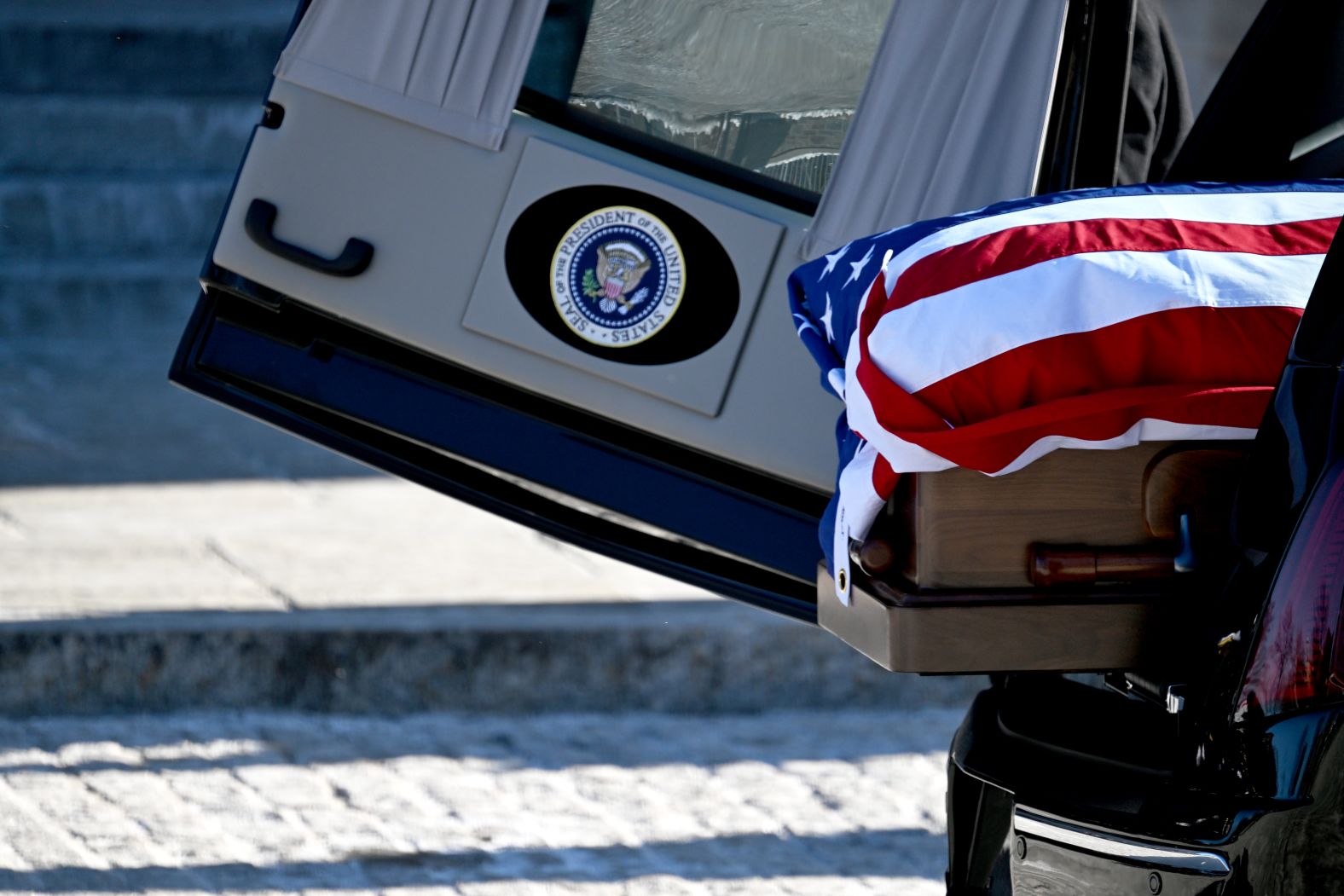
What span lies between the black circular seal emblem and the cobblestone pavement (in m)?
1.24

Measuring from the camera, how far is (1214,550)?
1598mm

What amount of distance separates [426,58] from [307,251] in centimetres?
34

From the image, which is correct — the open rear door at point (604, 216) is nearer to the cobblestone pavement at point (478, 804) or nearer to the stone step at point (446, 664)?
the cobblestone pavement at point (478, 804)

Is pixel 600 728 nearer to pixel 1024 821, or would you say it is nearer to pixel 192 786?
pixel 192 786

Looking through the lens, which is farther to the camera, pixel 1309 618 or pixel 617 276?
pixel 617 276

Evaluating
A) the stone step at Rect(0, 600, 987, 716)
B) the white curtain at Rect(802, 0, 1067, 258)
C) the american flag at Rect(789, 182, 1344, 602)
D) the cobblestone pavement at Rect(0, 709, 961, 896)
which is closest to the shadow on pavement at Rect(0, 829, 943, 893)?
the cobblestone pavement at Rect(0, 709, 961, 896)

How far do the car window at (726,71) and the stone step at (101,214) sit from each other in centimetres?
548

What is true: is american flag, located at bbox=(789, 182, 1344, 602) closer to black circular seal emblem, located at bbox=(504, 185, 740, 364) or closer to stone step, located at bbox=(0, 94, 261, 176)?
black circular seal emblem, located at bbox=(504, 185, 740, 364)

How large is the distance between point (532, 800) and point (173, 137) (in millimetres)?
5124

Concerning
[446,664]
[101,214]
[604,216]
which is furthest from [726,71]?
[101,214]

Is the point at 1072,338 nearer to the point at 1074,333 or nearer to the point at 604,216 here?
the point at 1074,333

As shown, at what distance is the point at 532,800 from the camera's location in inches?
144

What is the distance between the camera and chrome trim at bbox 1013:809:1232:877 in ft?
4.99

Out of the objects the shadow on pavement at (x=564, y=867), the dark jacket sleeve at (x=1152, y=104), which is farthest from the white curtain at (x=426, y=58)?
the shadow on pavement at (x=564, y=867)
